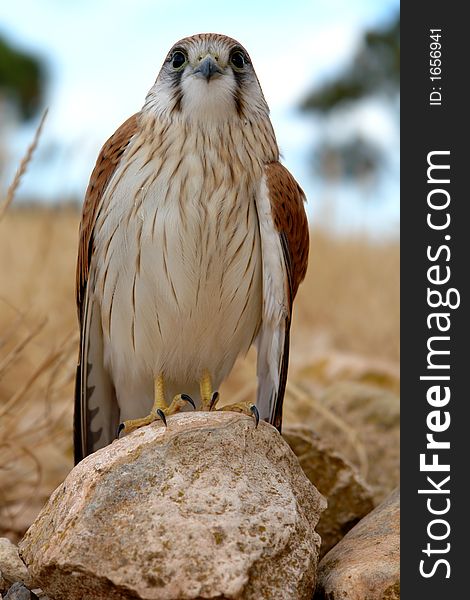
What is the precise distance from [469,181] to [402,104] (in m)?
0.37

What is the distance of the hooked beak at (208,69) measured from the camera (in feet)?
10.5

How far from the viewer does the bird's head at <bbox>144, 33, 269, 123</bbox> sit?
322 centimetres

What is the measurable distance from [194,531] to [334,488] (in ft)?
4.36

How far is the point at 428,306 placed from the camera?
9.62ft

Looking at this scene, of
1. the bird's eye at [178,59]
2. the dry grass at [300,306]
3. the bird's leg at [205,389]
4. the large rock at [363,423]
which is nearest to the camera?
the bird's eye at [178,59]

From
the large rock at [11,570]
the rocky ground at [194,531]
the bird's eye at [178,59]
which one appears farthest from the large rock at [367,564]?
the bird's eye at [178,59]

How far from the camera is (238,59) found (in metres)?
3.40

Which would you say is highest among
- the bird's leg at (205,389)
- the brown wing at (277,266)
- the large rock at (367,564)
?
the brown wing at (277,266)

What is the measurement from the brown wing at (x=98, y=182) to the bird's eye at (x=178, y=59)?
25 cm

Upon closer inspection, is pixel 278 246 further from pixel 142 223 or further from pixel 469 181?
pixel 469 181

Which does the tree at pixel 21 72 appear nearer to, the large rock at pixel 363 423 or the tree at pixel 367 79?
the tree at pixel 367 79

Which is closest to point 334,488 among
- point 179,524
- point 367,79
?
point 179,524

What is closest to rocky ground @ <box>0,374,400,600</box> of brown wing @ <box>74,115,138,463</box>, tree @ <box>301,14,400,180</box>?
brown wing @ <box>74,115,138,463</box>

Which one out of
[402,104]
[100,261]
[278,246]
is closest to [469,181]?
[402,104]
